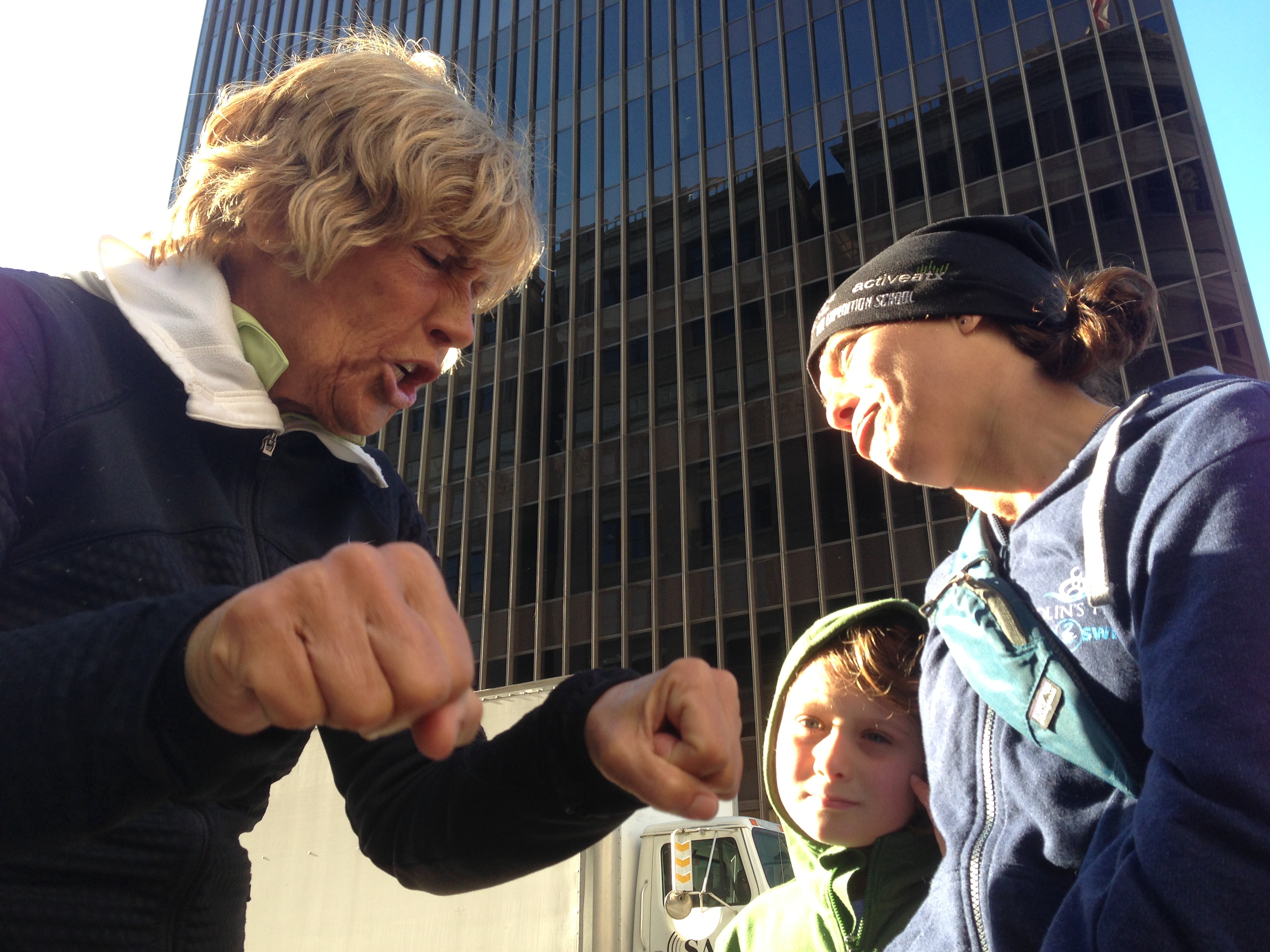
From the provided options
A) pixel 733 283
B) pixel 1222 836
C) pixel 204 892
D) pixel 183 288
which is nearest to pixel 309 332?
pixel 183 288

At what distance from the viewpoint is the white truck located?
7.29m

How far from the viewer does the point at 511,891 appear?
736cm

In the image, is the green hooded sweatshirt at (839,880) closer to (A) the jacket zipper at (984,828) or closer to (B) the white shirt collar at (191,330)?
(A) the jacket zipper at (984,828)

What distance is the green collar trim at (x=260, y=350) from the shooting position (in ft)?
5.84

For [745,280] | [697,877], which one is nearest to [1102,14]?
[745,280]

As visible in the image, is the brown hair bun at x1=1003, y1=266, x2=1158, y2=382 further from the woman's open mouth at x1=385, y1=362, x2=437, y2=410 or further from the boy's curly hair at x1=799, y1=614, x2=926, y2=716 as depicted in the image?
the woman's open mouth at x1=385, y1=362, x2=437, y2=410

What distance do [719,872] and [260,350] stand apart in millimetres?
7453

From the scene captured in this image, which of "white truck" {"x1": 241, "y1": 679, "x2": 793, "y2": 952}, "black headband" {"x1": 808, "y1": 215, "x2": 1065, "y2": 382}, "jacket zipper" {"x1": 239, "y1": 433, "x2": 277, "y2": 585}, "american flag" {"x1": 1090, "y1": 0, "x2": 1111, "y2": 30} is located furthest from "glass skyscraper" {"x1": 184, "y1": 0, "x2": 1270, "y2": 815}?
"jacket zipper" {"x1": 239, "y1": 433, "x2": 277, "y2": 585}

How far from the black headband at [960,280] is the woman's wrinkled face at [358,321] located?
0.98m

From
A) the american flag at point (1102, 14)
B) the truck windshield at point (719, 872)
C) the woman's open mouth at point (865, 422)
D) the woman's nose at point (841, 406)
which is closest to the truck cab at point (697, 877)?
the truck windshield at point (719, 872)

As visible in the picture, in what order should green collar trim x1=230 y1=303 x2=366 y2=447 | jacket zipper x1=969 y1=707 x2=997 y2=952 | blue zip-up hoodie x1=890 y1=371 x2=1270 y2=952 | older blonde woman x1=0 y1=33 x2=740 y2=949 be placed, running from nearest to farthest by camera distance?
1. older blonde woman x1=0 y1=33 x2=740 y2=949
2. blue zip-up hoodie x1=890 y1=371 x2=1270 y2=952
3. jacket zipper x1=969 y1=707 x2=997 y2=952
4. green collar trim x1=230 y1=303 x2=366 y2=447

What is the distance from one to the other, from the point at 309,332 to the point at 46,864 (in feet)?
3.51

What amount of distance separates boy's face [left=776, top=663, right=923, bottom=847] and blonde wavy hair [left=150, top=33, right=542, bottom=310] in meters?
1.41

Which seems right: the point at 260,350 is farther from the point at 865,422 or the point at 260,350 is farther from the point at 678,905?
the point at 678,905
